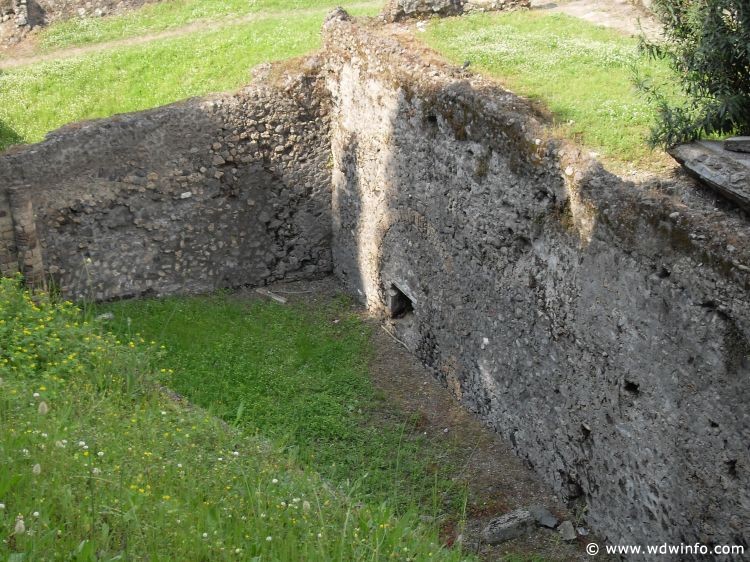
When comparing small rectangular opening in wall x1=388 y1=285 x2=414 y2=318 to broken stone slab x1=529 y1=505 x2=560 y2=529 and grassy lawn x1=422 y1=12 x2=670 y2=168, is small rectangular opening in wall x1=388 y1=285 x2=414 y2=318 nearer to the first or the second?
grassy lawn x1=422 y1=12 x2=670 y2=168

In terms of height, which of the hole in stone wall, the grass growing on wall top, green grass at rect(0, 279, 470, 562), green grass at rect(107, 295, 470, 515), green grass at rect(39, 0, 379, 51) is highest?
green grass at rect(39, 0, 379, 51)

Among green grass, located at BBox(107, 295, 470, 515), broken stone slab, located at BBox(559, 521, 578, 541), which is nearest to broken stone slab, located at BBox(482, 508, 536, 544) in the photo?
broken stone slab, located at BBox(559, 521, 578, 541)

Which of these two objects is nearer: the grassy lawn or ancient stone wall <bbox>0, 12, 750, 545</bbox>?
ancient stone wall <bbox>0, 12, 750, 545</bbox>

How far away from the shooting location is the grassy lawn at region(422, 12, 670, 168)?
28.9 feet

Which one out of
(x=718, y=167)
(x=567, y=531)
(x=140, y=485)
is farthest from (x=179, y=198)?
(x=718, y=167)

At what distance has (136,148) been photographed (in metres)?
11.3

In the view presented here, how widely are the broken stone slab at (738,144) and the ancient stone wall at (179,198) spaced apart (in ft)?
19.6

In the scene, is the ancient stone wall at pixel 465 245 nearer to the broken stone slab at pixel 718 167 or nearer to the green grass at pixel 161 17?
the broken stone slab at pixel 718 167

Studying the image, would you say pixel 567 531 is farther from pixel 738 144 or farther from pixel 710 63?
pixel 710 63

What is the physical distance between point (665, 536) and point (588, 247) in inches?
93.2

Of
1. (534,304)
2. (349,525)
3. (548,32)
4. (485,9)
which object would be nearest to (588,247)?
(534,304)

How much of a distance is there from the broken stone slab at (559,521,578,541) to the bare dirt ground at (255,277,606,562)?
47 millimetres

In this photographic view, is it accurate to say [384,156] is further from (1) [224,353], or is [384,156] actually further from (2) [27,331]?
(2) [27,331]

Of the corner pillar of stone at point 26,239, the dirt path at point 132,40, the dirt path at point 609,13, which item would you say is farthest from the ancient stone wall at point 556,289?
the dirt path at point 132,40
